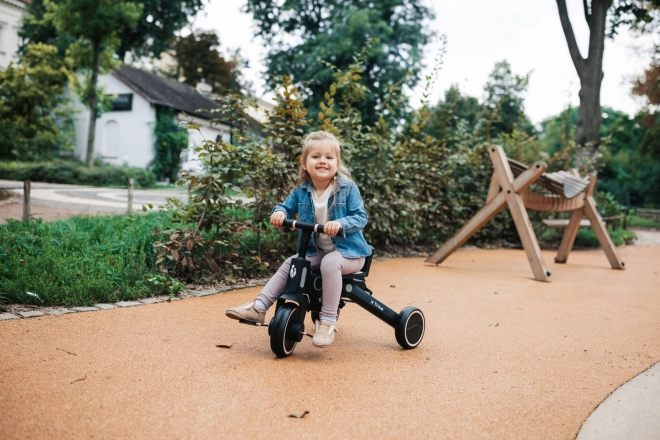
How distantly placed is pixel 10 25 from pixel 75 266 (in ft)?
120

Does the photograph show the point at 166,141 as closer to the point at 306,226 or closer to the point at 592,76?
the point at 592,76

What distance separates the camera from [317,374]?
10.2ft

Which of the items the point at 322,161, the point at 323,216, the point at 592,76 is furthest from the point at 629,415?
the point at 592,76

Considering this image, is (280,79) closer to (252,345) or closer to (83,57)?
(252,345)

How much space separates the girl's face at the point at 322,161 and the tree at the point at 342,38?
20.6 m

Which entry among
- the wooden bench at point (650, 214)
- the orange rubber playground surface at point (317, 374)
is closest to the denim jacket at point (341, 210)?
the orange rubber playground surface at point (317, 374)

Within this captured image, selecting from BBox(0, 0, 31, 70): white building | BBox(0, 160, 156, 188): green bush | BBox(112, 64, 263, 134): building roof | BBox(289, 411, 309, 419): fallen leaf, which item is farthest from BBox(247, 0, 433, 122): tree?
BBox(289, 411, 309, 419): fallen leaf

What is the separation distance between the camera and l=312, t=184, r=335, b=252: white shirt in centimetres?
363

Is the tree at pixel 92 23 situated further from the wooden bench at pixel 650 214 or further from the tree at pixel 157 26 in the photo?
the wooden bench at pixel 650 214

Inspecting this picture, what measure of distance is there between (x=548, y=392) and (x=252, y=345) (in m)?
1.78

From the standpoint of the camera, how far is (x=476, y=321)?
181 inches

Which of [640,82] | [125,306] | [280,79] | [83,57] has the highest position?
[640,82]

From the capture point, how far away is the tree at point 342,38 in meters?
24.5

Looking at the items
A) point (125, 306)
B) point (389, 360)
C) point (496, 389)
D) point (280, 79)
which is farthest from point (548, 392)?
point (280, 79)
